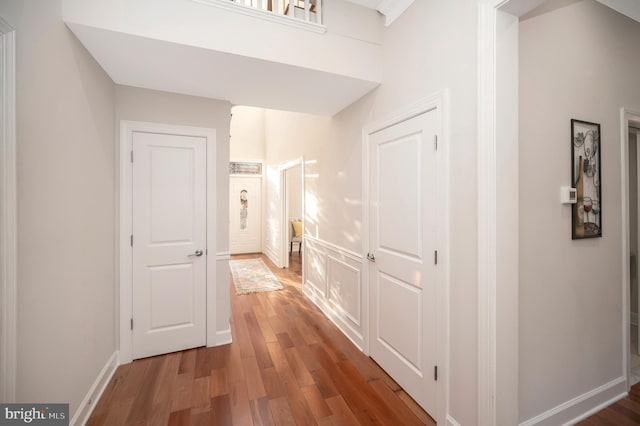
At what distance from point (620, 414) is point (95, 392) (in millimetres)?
3584

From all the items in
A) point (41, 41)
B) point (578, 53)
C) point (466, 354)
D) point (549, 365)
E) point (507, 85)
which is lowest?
point (549, 365)

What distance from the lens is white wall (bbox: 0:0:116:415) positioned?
3.98 ft

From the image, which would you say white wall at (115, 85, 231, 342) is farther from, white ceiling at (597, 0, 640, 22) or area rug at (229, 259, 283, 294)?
white ceiling at (597, 0, 640, 22)

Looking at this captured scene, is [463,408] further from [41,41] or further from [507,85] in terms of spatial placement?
[41,41]

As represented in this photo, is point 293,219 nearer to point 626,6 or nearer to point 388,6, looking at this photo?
point 388,6

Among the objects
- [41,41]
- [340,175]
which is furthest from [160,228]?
[340,175]

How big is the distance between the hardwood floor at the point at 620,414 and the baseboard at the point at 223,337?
9.15 ft

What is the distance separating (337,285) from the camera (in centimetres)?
312

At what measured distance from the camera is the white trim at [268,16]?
1.74m

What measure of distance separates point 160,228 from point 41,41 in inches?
60.4

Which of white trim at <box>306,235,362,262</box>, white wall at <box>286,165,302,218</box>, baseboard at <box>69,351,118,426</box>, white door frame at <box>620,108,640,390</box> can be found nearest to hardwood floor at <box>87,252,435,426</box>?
baseboard at <box>69,351,118,426</box>

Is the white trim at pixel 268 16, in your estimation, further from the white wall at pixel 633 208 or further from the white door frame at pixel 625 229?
the white wall at pixel 633 208

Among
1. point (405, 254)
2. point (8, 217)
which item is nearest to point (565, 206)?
point (405, 254)

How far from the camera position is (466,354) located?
1.49 m
